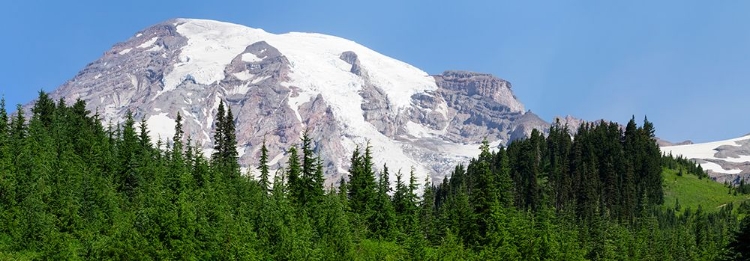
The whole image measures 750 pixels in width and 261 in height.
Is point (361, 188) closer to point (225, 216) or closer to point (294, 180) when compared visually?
point (294, 180)

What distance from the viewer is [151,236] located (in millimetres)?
78875

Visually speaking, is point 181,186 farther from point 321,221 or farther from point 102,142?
point 102,142

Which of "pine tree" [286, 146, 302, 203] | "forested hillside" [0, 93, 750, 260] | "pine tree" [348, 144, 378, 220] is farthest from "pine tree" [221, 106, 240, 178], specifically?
"pine tree" [286, 146, 302, 203]

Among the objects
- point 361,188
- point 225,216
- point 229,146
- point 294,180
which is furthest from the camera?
point 229,146

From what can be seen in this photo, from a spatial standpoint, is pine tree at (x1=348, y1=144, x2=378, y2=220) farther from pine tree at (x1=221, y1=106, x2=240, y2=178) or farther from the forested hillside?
pine tree at (x1=221, y1=106, x2=240, y2=178)

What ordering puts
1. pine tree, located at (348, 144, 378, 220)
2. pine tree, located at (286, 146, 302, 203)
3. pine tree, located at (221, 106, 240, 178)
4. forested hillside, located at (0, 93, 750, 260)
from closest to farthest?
forested hillside, located at (0, 93, 750, 260)
pine tree, located at (286, 146, 302, 203)
pine tree, located at (348, 144, 378, 220)
pine tree, located at (221, 106, 240, 178)

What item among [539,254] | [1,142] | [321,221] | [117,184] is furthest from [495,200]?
[1,142]

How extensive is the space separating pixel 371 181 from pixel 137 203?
125ft

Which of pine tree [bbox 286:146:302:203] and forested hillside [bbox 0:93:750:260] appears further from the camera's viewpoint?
pine tree [bbox 286:146:302:203]

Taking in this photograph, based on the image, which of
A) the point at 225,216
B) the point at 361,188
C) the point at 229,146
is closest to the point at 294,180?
the point at 361,188

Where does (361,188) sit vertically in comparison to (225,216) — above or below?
above

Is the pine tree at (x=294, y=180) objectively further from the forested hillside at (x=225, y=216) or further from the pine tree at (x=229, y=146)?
the pine tree at (x=229, y=146)

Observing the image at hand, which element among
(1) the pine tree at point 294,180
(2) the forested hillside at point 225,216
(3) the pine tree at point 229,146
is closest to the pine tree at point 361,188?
(2) the forested hillside at point 225,216

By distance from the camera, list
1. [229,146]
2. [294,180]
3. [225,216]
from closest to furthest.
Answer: [225,216]
[294,180]
[229,146]
